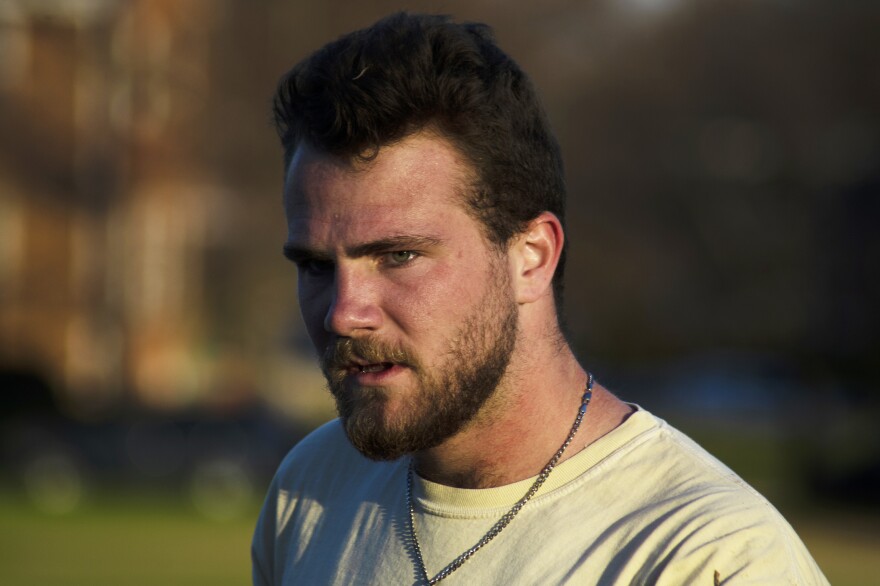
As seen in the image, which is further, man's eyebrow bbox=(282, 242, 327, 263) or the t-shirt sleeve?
man's eyebrow bbox=(282, 242, 327, 263)

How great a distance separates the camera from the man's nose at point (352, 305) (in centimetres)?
312

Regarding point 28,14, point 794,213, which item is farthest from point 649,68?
point 28,14

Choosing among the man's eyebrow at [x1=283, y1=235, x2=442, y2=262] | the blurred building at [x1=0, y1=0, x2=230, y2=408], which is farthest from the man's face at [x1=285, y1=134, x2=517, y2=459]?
the blurred building at [x1=0, y1=0, x2=230, y2=408]

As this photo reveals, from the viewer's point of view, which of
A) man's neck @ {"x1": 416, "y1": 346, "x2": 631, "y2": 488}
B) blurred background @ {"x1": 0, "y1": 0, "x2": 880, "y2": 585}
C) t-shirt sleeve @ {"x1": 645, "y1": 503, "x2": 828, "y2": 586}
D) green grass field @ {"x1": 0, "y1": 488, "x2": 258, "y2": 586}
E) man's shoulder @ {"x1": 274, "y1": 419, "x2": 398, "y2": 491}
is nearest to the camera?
t-shirt sleeve @ {"x1": 645, "y1": 503, "x2": 828, "y2": 586}

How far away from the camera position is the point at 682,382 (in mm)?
50531

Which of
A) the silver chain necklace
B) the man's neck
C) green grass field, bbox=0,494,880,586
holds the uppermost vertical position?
the man's neck

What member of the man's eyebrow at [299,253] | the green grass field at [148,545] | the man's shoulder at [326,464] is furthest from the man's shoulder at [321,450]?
the green grass field at [148,545]

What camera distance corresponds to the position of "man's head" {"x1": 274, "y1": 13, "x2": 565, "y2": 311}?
3.17 m

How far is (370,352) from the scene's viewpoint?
3135 millimetres

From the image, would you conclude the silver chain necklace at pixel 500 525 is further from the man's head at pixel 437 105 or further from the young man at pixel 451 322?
the man's head at pixel 437 105

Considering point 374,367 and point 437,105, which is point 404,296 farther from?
point 437,105

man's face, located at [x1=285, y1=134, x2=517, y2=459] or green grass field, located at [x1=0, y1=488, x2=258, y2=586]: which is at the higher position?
man's face, located at [x1=285, y1=134, x2=517, y2=459]

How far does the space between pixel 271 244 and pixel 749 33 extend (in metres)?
15.2

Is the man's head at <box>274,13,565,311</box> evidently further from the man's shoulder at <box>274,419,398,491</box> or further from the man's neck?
the man's shoulder at <box>274,419,398,491</box>
